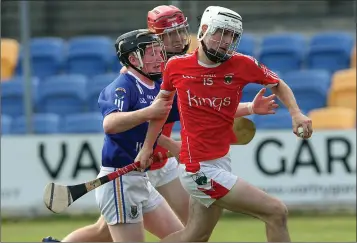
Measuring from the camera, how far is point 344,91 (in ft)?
42.7

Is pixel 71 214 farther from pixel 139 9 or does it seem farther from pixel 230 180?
pixel 230 180

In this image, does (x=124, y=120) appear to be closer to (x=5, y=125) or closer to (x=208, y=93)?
(x=208, y=93)

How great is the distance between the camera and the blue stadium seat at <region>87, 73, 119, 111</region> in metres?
13.7

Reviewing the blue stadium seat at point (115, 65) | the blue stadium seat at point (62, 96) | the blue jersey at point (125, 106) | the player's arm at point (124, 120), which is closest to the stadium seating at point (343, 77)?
the blue stadium seat at point (115, 65)

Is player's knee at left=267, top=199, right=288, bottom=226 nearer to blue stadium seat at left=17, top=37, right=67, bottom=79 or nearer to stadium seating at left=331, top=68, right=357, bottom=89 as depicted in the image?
stadium seating at left=331, top=68, right=357, bottom=89

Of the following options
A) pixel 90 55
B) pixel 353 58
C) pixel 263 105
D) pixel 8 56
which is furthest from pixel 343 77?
pixel 263 105

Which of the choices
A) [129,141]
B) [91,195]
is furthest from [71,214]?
[129,141]

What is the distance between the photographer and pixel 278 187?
11789 mm

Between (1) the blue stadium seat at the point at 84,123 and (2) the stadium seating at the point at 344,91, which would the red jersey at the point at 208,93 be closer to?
(1) the blue stadium seat at the point at 84,123

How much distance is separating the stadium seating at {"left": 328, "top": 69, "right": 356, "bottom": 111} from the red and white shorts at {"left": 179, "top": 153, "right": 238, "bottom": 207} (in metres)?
6.51

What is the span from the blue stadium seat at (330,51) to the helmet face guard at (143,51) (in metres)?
7.94

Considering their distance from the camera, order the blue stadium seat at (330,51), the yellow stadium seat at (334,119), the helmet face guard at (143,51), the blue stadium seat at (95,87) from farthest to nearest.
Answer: the blue stadium seat at (330,51) < the blue stadium seat at (95,87) < the yellow stadium seat at (334,119) < the helmet face guard at (143,51)

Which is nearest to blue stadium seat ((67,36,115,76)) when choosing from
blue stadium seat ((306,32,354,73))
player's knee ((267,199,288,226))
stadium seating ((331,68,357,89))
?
blue stadium seat ((306,32,354,73))

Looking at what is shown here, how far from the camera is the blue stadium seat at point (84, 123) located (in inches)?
502
